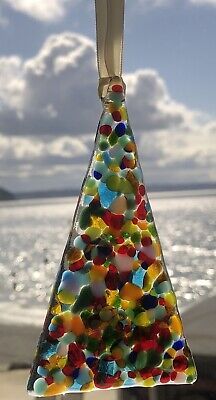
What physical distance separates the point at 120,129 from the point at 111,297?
0.53 feet

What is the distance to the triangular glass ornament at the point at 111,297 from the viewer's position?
68 centimetres

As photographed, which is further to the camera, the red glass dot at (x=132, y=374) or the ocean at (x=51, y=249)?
the ocean at (x=51, y=249)

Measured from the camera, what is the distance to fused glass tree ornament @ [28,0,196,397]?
2.22ft

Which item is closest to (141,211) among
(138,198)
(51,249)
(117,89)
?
(138,198)

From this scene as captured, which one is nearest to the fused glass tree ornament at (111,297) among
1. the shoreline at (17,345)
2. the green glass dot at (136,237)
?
the green glass dot at (136,237)

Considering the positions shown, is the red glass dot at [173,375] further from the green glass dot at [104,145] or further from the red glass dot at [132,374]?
the green glass dot at [104,145]

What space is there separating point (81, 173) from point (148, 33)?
25 centimetres

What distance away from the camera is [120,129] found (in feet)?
2.26

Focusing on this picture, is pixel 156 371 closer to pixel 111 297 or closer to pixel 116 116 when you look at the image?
pixel 111 297

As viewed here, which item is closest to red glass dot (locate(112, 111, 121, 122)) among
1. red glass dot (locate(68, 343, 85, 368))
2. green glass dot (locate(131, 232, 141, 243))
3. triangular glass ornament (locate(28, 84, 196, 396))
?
triangular glass ornament (locate(28, 84, 196, 396))

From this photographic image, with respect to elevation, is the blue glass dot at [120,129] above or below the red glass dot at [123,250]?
above

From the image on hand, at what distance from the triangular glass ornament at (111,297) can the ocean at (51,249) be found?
40 centimetres

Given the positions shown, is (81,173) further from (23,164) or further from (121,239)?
(121,239)

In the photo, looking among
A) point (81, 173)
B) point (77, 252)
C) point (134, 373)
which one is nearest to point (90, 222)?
point (77, 252)
